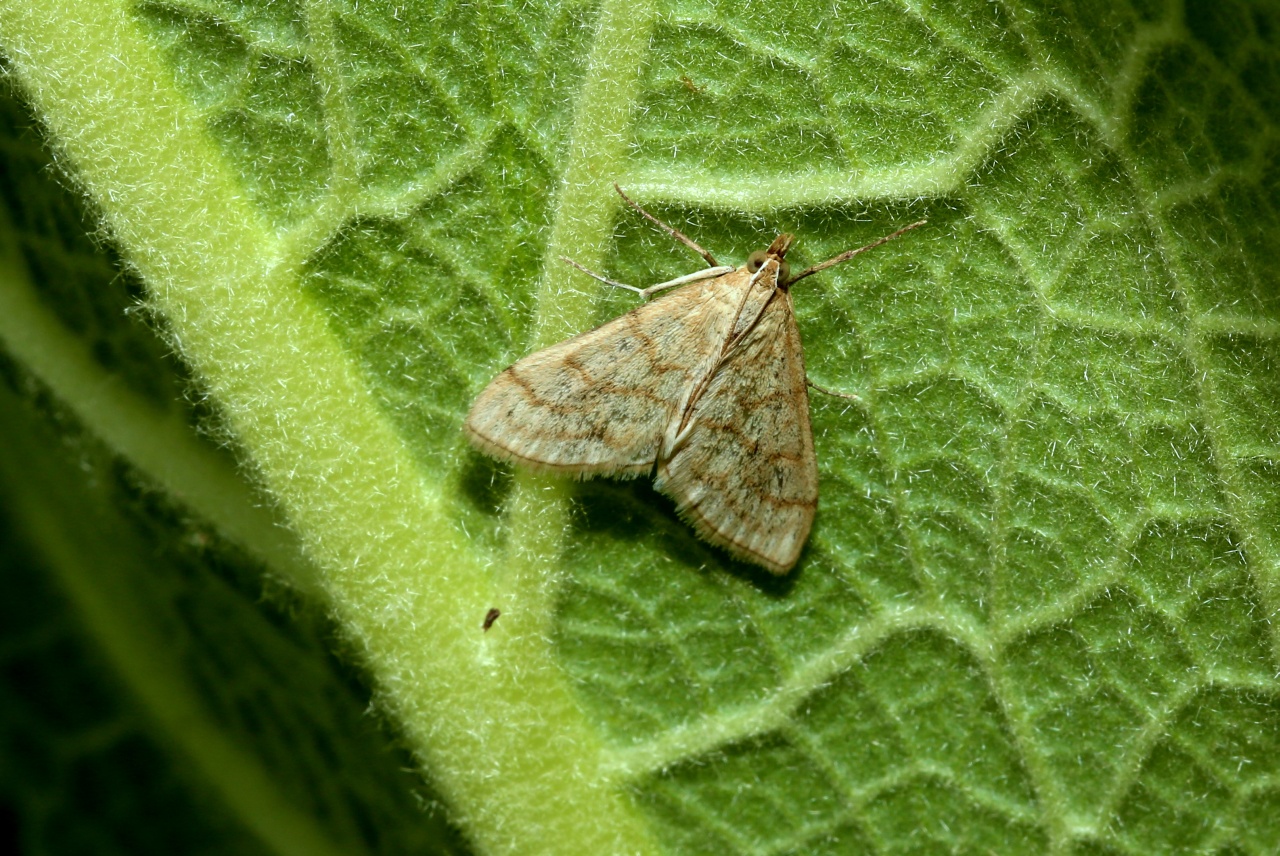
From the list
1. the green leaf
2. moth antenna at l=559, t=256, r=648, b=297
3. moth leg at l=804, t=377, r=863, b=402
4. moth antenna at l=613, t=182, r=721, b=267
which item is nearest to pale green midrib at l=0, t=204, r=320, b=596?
the green leaf

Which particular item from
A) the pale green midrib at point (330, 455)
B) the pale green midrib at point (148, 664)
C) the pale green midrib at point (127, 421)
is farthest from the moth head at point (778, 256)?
the pale green midrib at point (148, 664)

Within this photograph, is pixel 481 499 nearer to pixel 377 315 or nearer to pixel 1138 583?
pixel 377 315

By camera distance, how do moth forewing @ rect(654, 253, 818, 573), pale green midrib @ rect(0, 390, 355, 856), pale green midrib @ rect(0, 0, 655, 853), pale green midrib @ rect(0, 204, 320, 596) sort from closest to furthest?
pale green midrib @ rect(0, 0, 655, 853) < moth forewing @ rect(654, 253, 818, 573) < pale green midrib @ rect(0, 204, 320, 596) < pale green midrib @ rect(0, 390, 355, 856)

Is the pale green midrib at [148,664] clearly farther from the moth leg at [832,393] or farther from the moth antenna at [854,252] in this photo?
the moth antenna at [854,252]

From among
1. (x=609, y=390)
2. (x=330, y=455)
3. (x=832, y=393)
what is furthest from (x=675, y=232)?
(x=330, y=455)

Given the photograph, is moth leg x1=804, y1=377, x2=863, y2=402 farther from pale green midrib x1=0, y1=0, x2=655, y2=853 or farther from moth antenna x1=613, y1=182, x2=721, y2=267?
pale green midrib x1=0, y1=0, x2=655, y2=853

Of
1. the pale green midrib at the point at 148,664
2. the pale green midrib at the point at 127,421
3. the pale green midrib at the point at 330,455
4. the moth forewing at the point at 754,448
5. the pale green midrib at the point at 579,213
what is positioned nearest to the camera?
the pale green midrib at the point at 330,455

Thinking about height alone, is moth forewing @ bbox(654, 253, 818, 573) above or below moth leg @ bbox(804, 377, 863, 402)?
below
